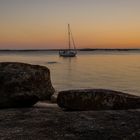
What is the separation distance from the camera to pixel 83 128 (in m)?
8.09

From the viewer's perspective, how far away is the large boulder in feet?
39.9

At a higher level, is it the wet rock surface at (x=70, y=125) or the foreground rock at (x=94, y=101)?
the wet rock surface at (x=70, y=125)

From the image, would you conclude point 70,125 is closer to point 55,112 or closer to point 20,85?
point 55,112

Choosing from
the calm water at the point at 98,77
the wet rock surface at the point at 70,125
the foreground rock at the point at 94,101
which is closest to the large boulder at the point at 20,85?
the foreground rock at the point at 94,101

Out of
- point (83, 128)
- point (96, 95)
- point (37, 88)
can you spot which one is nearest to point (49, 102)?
point (37, 88)

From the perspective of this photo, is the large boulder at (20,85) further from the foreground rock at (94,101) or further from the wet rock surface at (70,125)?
the wet rock surface at (70,125)

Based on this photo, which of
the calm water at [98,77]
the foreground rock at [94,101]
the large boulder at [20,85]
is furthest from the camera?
the calm water at [98,77]

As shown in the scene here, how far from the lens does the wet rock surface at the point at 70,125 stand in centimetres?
758

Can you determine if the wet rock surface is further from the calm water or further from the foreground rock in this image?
the calm water

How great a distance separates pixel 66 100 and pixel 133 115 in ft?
9.44

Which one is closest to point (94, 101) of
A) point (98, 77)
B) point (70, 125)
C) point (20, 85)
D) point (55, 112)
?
A: point (55, 112)

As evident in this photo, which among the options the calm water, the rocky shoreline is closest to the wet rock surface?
the rocky shoreline

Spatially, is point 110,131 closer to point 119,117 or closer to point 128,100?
point 119,117

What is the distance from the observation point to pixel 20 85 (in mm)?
12234
